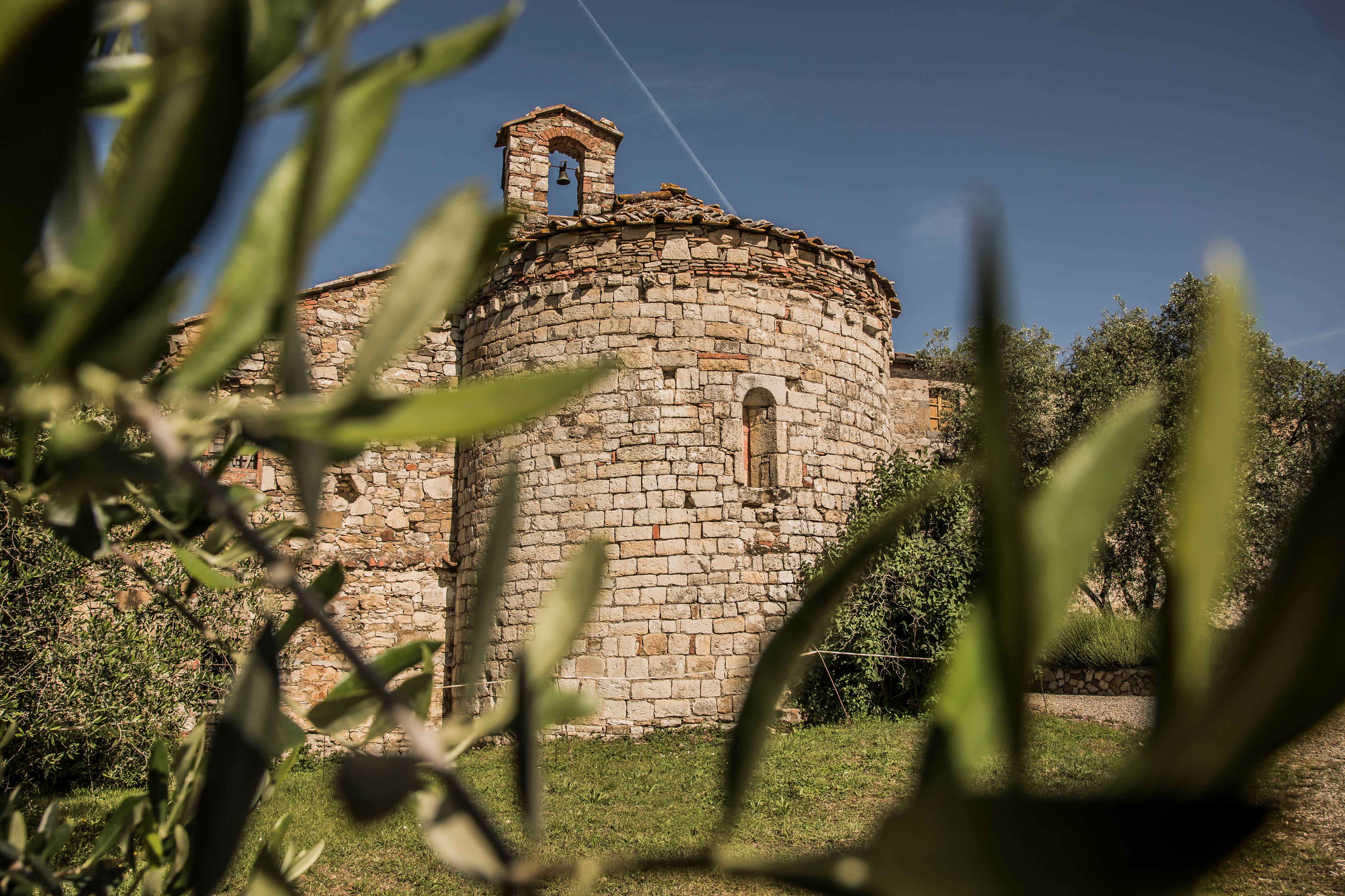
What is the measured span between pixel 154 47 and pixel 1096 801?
43cm

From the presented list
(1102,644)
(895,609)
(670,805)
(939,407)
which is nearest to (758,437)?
(895,609)

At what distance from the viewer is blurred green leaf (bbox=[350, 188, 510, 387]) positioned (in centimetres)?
38

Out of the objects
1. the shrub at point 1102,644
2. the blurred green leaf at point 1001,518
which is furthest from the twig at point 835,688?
the blurred green leaf at point 1001,518

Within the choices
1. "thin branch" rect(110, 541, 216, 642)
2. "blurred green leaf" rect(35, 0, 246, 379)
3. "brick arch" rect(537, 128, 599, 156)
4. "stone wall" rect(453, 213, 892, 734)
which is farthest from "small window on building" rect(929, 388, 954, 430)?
"blurred green leaf" rect(35, 0, 246, 379)

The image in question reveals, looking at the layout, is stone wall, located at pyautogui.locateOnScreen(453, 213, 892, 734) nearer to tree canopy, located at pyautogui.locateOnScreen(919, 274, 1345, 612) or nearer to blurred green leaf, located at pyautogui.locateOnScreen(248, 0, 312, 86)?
tree canopy, located at pyautogui.locateOnScreen(919, 274, 1345, 612)

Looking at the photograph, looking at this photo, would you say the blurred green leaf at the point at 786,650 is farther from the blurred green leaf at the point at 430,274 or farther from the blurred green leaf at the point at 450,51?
the blurred green leaf at the point at 450,51

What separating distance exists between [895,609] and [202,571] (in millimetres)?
8545

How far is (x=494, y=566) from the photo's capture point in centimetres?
44

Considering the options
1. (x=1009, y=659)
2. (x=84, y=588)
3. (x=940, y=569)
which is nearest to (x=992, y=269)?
(x=1009, y=659)

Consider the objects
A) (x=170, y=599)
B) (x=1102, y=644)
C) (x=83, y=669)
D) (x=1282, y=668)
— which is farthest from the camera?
(x=1102, y=644)

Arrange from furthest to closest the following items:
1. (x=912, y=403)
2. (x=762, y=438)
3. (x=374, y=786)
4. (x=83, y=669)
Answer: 1. (x=912, y=403)
2. (x=762, y=438)
3. (x=83, y=669)
4. (x=374, y=786)

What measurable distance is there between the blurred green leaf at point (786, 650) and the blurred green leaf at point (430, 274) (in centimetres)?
21

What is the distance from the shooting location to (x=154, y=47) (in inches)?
13.7

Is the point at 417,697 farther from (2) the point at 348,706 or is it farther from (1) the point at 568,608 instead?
(1) the point at 568,608
